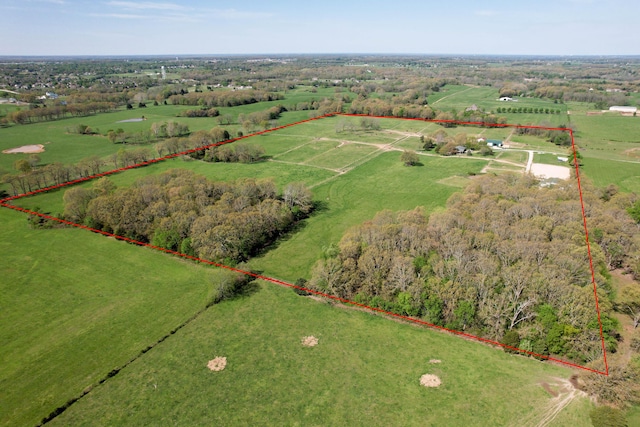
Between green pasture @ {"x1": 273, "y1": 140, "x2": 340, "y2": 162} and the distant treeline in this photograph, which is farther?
the distant treeline

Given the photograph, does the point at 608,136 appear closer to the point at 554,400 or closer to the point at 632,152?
the point at 632,152

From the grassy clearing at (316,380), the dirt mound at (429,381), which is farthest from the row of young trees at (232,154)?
the dirt mound at (429,381)

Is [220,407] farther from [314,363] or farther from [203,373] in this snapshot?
[314,363]

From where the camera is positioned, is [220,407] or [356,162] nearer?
[220,407]

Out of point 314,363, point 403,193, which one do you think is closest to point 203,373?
point 314,363

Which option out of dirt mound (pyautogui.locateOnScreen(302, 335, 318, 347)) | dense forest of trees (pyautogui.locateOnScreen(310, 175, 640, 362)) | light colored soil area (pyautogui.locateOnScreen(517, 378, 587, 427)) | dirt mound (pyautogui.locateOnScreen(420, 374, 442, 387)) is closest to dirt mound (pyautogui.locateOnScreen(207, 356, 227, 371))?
dirt mound (pyautogui.locateOnScreen(302, 335, 318, 347))

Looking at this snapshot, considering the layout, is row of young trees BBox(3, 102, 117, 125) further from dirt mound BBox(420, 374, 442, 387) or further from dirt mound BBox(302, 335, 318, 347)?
dirt mound BBox(420, 374, 442, 387)
